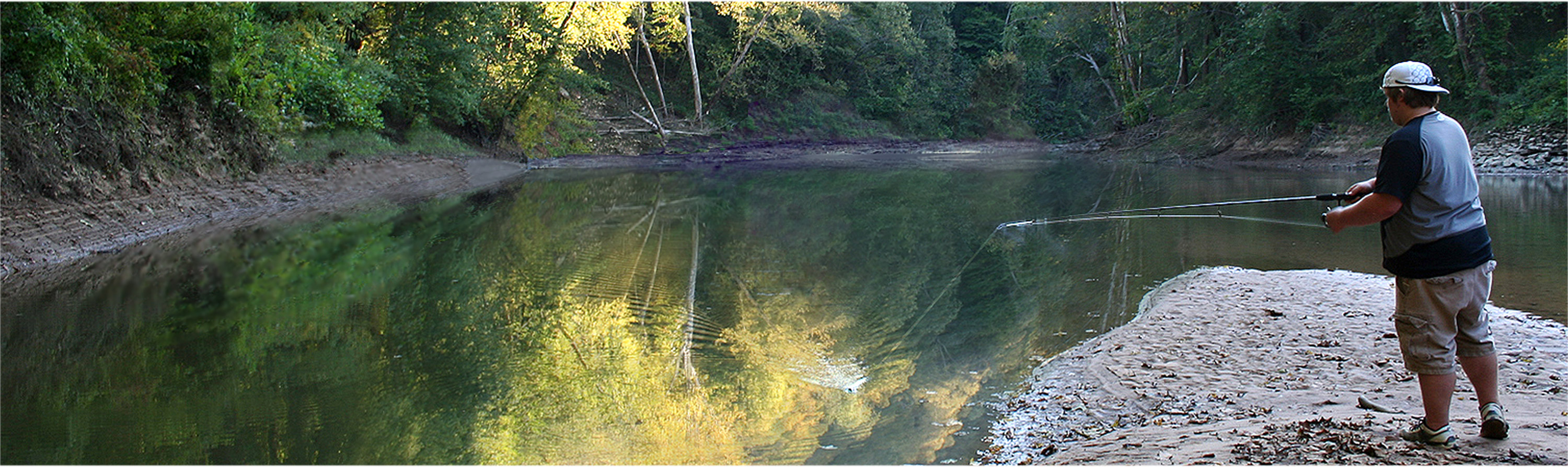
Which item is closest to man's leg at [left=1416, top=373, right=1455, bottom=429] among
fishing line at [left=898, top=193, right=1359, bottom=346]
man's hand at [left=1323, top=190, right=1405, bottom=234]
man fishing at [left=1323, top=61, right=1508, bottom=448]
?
man fishing at [left=1323, top=61, right=1508, bottom=448]

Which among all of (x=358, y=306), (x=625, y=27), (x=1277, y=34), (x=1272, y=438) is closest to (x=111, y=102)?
(x=358, y=306)

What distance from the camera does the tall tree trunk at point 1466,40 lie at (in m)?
23.2

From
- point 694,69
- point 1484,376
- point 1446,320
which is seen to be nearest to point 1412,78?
point 1446,320

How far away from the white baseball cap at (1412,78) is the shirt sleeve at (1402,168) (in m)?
0.22

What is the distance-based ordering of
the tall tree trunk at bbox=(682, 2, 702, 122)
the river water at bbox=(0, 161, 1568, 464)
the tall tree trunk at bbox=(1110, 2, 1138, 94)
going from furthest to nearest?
1. the tall tree trunk at bbox=(1110, 2, 1138, 94)
2. the tall tree trunk at bbox=(682, 2, 702, 122)
3. the river water at bbox=(0, 161, 1568, 464)

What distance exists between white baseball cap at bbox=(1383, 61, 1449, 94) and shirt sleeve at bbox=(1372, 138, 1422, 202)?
8.7 inches

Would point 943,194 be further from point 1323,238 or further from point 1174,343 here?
point 1174,343

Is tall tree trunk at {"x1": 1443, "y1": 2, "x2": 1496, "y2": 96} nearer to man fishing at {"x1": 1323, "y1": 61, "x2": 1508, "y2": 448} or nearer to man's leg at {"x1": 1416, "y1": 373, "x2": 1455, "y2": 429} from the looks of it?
man fishing at {"x1": 1323, "y1": 61, "x2": 1508, "y2": 448}

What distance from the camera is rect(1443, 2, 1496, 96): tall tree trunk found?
76.2 ft

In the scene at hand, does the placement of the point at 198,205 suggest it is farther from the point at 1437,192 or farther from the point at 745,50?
the point at 745,50

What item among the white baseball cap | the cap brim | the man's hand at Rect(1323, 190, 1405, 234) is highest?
the white baseball cap

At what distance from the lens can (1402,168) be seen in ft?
12.9

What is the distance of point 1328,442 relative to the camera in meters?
4.09

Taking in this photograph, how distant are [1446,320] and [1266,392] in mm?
1755
